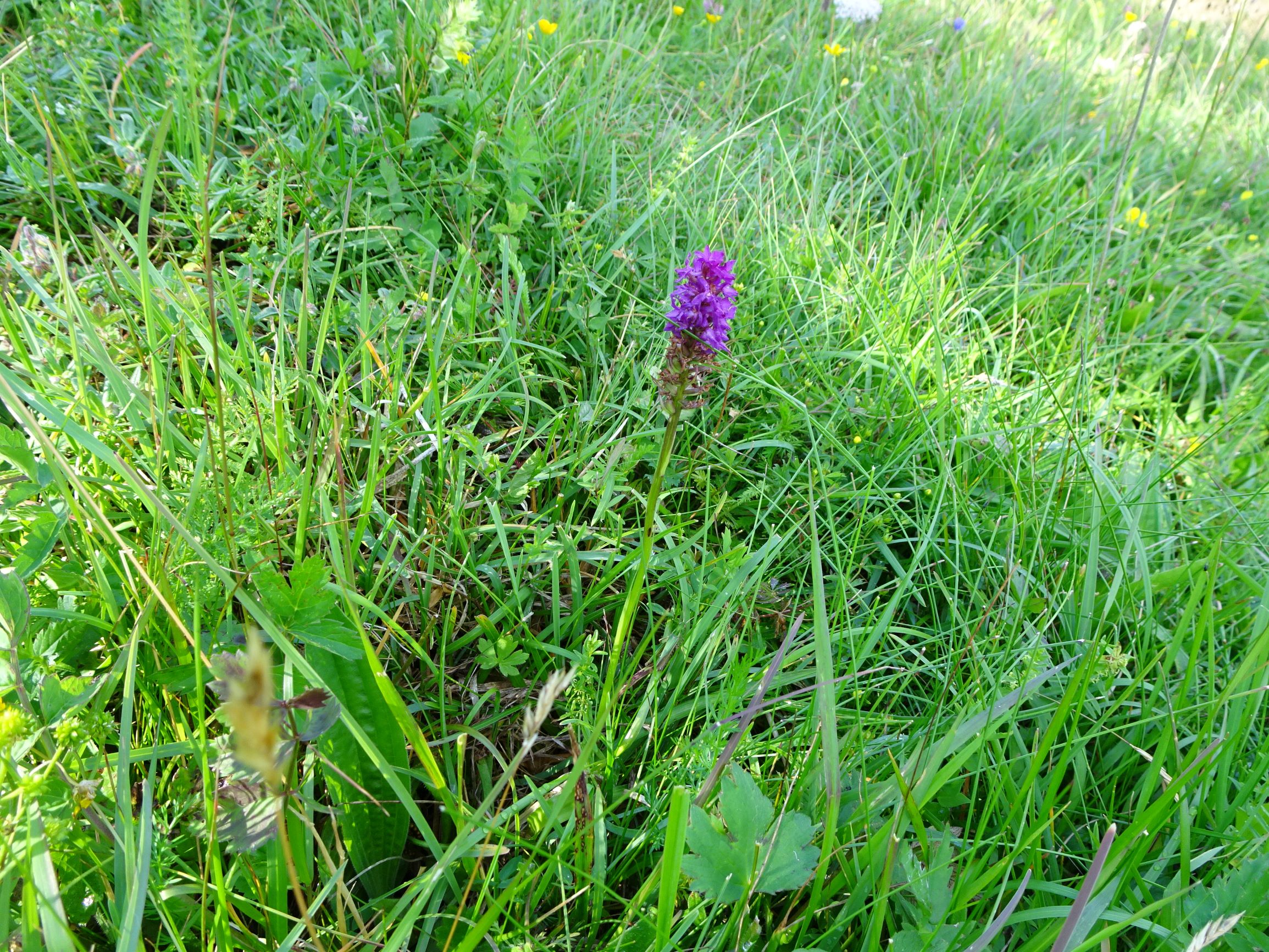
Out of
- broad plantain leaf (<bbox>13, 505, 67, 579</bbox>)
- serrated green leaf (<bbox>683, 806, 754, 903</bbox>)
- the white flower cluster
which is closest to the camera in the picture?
serrated green leaf (<bbox>683, 806, 754, 903</bbox>)

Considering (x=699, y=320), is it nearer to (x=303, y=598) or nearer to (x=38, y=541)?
(x=303, y=598)

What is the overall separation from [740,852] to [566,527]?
2.15ft

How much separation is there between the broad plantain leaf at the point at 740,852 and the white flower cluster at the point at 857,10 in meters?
3.57

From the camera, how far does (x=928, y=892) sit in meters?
1.00

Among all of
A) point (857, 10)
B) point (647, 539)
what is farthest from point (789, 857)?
point (857, 10)

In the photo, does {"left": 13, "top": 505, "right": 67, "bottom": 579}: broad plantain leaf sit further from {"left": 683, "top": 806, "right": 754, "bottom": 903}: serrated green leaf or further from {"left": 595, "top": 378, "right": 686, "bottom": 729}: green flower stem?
{"left": 683, "top": 806, "right": 754, "bottom": 903}: serrated green leaf

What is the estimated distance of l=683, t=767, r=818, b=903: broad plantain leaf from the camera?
92cm

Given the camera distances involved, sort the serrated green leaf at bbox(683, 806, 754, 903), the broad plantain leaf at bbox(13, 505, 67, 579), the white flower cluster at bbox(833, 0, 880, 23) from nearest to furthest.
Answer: the serrated green leaf at bbox(683, 806, 754, 903), the broad plantain leaf at bbox(13, 505, 67, 579), the white flower cluster at bbox(833, 0, 880, 23)

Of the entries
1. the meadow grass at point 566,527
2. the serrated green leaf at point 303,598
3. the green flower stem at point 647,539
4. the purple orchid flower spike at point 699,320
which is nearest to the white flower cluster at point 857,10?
the meadow grass at point 566,527

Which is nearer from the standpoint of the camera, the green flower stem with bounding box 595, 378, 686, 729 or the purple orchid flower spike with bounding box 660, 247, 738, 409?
the green flower stem with bounding box 595, 378, 686, 729

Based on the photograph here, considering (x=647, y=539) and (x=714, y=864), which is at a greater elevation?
(x=647, y=539)

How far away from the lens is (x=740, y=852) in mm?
928

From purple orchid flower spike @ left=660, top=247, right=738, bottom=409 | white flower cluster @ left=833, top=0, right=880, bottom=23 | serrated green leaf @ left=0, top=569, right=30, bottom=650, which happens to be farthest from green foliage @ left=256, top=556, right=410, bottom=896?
white flower cluster @ left=833, top=0, right=880, bottom=23

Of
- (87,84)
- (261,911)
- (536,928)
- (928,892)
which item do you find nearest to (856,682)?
(928,892)
